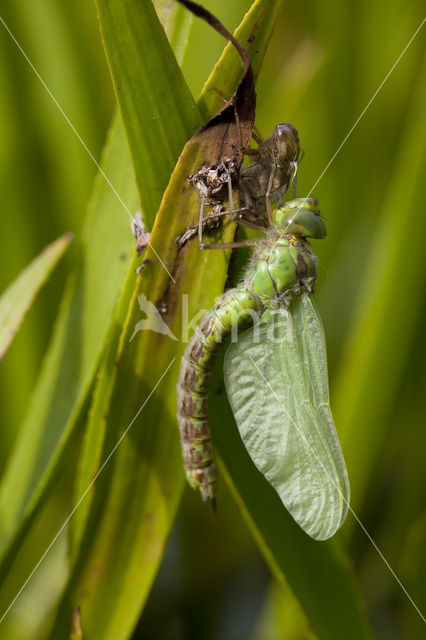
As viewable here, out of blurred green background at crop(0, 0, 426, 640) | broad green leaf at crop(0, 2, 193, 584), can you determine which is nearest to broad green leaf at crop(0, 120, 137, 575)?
broad green leaf at crop(0, 2, 193, 584)

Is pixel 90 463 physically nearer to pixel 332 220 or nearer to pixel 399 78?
pixel 332 220

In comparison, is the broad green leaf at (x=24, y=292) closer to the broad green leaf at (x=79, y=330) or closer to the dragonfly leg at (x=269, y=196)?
the broad green leaf at (x=79, y=330)

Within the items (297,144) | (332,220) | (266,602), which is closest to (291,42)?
(332,220)

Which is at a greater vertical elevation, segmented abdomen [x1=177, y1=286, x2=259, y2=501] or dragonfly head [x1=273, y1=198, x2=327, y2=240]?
dragonfly head [x1=273, y1=198, x2=327, y2=240]

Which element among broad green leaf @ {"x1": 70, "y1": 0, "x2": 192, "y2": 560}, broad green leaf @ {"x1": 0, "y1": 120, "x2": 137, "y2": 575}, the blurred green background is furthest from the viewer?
the blurred green background

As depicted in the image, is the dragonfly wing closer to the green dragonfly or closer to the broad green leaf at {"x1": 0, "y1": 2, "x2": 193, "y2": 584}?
the green dragonfly

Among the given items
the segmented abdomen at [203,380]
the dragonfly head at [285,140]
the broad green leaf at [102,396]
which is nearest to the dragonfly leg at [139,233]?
the broad green leaf at [102,396]
